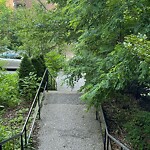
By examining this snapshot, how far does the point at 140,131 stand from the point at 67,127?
153cm

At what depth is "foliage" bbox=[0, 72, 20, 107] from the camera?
25.4 feet

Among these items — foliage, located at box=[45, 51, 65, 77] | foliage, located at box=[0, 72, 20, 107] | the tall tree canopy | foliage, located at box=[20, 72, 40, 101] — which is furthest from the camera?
foliage, located at box=[45, 51, 65, 77]

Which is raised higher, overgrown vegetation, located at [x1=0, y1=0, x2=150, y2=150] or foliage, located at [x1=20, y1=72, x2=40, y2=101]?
overgrown vegetation, located at [x1=0, y1=0, x2=150, y2=150]

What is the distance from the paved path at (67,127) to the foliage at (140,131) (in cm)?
61

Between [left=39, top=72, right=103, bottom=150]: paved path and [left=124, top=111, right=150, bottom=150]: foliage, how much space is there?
61 cm

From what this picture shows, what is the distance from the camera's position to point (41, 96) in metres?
8.13

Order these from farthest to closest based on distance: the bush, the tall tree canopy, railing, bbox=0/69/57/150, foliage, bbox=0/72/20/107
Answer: the bush → foliage, bbox=0/72/20/107 → railing, bbox=0/69/57/150 → the tall tree canopy

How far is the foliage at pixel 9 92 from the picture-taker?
7.75m

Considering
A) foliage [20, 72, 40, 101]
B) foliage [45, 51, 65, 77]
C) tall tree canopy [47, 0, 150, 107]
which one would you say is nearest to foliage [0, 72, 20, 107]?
foliage [20, 72, 40, 101]

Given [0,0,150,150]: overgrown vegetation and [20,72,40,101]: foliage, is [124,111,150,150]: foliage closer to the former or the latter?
[0,0,150,150]: overgrown vegetation

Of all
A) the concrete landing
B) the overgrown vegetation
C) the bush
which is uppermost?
the overgrown vegetation

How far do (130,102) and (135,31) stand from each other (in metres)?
3.98

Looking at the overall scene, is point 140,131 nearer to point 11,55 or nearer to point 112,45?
point 112,45

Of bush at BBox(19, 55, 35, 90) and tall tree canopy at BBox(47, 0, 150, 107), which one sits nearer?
tall tree canopy at BBox(47, 0, 150, 107)
